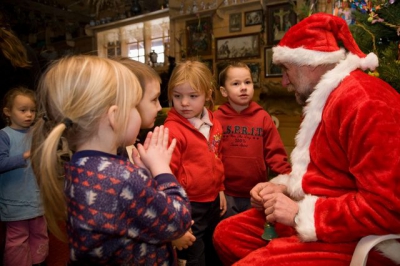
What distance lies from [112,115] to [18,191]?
1626 millimetres

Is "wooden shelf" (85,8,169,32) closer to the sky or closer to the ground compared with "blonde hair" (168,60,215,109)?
closer to the sky

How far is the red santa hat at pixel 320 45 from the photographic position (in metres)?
1.39

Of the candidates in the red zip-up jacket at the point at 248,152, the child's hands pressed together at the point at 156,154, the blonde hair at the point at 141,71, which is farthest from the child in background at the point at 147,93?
the red zip-up jacket at the point at 248,152

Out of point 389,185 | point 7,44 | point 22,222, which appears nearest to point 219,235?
point 389,185

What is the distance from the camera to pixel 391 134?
1.07 m

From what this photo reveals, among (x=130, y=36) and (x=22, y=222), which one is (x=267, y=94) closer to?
(x=22, y=222)

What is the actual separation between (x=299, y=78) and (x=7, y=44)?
1.81m

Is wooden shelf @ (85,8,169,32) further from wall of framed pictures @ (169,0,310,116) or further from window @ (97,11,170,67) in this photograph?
wall of framed pictures @ (169,0,310,116)

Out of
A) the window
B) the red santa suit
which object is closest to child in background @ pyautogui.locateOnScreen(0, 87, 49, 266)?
the red santa suit

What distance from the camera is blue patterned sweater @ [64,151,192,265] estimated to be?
0.98m

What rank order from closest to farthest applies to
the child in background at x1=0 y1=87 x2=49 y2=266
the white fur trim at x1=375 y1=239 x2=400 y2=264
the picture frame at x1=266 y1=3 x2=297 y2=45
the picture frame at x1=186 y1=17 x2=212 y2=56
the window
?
the white fur trim at x1=375 y1=239 x2=400 y2=264, the child in background at x1=0 y1=87 x2=49 y2=266, the picture frame at x1=266 y1=3 x2=297 y2=45, the picture frame at x1=186 y1=17 x2=212 y2=56, the window

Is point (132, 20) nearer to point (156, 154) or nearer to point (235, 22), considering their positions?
point (235, 22)

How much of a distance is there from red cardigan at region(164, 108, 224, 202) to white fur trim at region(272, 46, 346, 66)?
27.3 inches

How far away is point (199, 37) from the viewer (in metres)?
5.61
